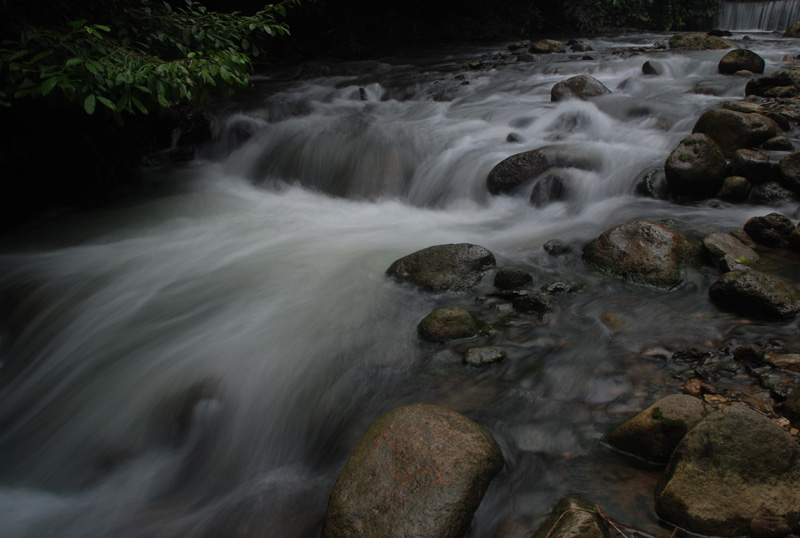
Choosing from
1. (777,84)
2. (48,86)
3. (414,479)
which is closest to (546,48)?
(777,84)

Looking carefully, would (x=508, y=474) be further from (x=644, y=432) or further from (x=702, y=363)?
(x=702, y=363)

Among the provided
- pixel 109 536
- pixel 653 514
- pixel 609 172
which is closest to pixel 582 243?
pixel 609 172

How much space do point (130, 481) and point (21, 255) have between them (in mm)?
3638

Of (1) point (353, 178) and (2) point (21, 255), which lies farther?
(1) point (353, 178)

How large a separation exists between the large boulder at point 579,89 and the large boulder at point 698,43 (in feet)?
18.0

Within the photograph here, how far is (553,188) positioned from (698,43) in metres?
9.46

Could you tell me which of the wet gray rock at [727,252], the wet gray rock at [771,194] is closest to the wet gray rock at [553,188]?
the wet gray rock at [771,194]

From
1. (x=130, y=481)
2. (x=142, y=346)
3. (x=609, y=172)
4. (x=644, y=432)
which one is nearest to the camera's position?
(x=644, y=432)

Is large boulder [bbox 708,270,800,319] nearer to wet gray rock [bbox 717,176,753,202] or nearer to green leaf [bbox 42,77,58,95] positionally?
wet gray rock [bbox 717,176,753,202]

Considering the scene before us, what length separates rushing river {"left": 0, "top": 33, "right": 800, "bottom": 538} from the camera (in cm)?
271

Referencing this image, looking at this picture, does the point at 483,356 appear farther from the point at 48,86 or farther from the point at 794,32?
the point at 794,32

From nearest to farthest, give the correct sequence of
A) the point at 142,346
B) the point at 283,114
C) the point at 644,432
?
the point at 644,432, the point at 142,346, the point at 283,114

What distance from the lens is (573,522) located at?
1.92 meters

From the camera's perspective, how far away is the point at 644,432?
2350 millimetres
